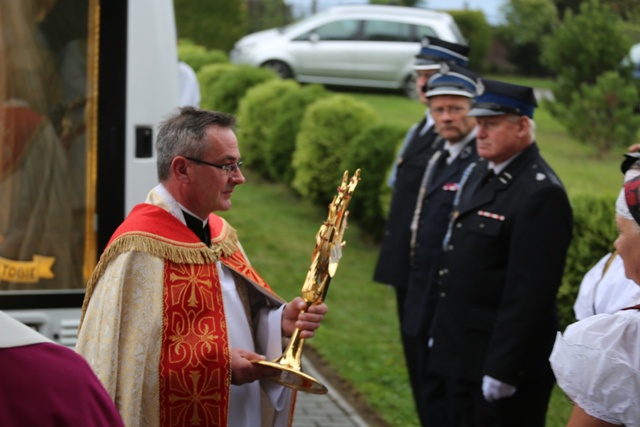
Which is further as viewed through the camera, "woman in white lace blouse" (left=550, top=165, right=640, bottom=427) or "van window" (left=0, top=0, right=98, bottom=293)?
"van window" (left=0, top=0, right=98, bottom=293)

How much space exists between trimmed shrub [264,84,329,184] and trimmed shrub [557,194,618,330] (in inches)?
273

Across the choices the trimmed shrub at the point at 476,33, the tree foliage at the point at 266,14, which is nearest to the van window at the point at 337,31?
the trimmed shrub at the point at 476,33

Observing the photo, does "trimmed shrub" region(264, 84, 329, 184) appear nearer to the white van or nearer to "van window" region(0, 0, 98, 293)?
"van window" region(0, 0, 98, 293)

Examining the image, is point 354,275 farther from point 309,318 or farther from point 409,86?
point 409,86

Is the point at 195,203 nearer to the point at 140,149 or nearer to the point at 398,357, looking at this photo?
the point at 140,149

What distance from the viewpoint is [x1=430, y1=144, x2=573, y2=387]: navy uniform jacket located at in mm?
4945

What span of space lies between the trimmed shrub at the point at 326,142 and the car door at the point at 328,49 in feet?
35.8

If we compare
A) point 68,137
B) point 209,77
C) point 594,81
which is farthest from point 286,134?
point 68,137

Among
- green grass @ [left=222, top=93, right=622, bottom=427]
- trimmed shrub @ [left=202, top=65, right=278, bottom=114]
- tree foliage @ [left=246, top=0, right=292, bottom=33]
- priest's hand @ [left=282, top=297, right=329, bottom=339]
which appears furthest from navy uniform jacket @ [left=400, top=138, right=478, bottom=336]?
tree foliage @ [left=246, top=0, right=292, bottom=33]

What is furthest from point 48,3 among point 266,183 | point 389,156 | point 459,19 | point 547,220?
point 459,19

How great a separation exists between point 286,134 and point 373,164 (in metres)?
2.99

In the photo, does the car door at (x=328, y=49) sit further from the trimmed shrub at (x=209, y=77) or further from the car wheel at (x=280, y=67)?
the trimmed shrub at (x=209, y=77)

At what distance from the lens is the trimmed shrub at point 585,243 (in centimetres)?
682

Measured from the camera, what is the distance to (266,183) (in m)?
15.6
